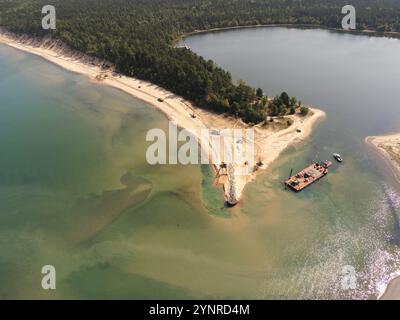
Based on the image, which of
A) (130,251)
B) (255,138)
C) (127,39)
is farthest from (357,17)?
(130,251)

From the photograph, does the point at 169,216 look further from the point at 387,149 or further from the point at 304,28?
the point at 304,28

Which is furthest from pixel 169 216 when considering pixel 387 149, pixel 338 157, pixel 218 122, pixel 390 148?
pixel 390 148

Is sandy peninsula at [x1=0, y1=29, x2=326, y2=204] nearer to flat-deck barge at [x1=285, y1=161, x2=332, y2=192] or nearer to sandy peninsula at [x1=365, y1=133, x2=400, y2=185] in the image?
flat-deck barge at [x1=285, y1=161, x2=332, y2=192]

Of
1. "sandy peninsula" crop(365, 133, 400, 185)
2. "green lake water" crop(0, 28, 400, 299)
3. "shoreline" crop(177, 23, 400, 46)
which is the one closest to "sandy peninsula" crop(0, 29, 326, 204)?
"green lake water" crop(0, 28, 400, 299)

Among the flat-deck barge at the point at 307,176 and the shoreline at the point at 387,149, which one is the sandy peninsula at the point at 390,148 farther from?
the flat-deck barge at the point at 307,176

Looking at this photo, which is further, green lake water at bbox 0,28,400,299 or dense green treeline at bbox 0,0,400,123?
dense green treeline at bbox 0,0,400,123

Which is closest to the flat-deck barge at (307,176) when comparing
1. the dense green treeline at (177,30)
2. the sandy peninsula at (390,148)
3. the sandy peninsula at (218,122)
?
the sandy peninsula at (218,122)
